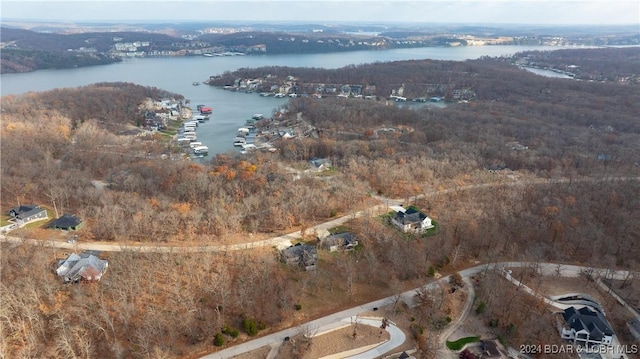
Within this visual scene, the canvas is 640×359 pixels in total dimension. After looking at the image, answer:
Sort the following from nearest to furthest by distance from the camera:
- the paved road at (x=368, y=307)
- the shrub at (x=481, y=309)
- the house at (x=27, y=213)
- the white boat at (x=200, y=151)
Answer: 1. the paved road at (x=368, y=307)
2. the shrub at (x=481, y=309)
3. the house at (x=27, y=213)
4. the white boat at (x=200, y=151)

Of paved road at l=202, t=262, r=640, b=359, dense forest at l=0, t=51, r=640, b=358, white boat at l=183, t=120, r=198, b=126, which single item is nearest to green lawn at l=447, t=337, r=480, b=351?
dense forest at l=0, t=51, r=640, b=358

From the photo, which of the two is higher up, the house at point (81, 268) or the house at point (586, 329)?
the house at point (81, 268)

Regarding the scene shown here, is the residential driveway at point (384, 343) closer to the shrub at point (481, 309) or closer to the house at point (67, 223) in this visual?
the shrub at point (481, 309)

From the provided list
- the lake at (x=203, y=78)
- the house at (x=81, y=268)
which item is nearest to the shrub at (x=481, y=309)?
the house at (x=81, y=268)

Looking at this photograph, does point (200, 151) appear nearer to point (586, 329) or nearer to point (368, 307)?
point (368, 307)

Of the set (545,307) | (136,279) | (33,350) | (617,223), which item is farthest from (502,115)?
(33,350)

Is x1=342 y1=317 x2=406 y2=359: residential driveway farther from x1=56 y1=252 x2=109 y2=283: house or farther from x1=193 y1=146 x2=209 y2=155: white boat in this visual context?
x1=193 y1=146 x2=209 y2=155: white boat

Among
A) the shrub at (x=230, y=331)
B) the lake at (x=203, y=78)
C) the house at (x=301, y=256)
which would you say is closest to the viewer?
the shrub at (x=230, y=331)

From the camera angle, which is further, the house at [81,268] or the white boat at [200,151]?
the white boat at [200,151]
